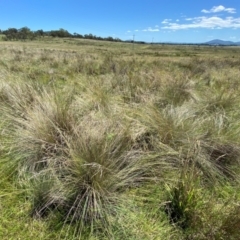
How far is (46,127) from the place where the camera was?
2482 millimetres

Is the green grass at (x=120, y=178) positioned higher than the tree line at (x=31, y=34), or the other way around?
the green grass at (x=120, y=178)

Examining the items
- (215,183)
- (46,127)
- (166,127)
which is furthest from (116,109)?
(215,183)

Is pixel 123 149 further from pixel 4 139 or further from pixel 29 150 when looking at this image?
pixel 4 139

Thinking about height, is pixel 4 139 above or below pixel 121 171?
below

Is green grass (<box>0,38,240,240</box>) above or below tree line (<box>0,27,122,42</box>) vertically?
above

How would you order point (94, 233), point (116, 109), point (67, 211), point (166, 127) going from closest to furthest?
1. point (94, 233)
2. point (67, 211)
3. point (166, 127)
4. point (116, 109)

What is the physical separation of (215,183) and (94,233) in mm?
1180

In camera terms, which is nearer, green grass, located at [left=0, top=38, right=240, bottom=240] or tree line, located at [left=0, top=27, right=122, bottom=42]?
green grass, located at [left=0, top=38, right=240, bottom=240]

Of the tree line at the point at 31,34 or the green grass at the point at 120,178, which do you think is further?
the tree line at the point at 31,34

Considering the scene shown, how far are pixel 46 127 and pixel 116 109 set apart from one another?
1245 millimetres

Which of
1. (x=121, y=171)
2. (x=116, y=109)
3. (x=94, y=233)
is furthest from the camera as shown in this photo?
(x=116, y=109)

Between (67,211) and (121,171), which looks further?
(121,171)

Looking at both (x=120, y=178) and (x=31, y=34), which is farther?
(x=31, y=34)

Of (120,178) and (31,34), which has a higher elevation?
(120,178)
